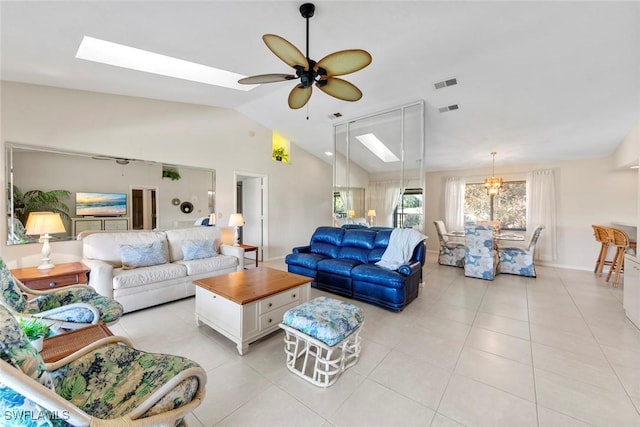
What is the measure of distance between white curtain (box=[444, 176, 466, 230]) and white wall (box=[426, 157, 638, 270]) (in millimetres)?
1428

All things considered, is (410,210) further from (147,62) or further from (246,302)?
(147,62)

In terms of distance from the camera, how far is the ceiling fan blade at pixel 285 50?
1814 mm

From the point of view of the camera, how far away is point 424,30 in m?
2.57

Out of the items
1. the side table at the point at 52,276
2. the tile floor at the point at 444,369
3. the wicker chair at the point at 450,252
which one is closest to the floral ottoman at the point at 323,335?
the tile floor at the point at 444,369

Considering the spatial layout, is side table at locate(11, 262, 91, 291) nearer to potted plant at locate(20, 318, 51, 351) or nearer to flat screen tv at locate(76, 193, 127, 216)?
flat screen tv at locate(76, 193, 127, 216)

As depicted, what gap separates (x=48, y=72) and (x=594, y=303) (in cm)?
723

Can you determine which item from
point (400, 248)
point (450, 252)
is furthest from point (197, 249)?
point (450, 252)

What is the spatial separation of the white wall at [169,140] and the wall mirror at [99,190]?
0.34ft

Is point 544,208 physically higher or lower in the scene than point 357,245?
higher

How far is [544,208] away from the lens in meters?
5.56

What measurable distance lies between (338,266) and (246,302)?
67.3 inches

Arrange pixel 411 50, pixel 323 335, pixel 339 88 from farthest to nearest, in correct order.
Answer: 1. pixel 411 50
2. pixel 339 88
3. pixel 323 335

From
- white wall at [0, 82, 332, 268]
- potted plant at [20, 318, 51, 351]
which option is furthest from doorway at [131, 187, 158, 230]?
potted plant at [20, 318, 51, 351]

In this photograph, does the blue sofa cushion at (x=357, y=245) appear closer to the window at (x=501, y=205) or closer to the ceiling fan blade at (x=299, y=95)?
the ceiling fan blade at (x=299, y=95)
